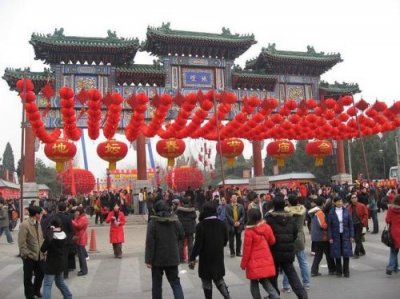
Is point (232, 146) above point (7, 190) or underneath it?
above

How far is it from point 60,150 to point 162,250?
12012 mm

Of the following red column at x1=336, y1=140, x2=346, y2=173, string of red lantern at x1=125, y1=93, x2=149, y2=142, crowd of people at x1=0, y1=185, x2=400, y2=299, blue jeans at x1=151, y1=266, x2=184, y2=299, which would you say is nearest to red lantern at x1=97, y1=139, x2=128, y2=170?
string of red lantern at x1=125, y1=93, x2=149, y2=142

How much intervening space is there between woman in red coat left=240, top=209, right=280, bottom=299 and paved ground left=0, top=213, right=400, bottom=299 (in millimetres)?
1075

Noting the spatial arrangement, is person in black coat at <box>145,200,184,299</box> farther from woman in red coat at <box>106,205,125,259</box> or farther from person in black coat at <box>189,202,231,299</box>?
woman in red coat at <box>106,205,125,259</box>

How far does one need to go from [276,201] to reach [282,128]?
12.8 m

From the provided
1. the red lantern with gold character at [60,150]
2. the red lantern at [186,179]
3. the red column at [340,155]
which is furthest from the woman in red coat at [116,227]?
the red lantern at [186,179]

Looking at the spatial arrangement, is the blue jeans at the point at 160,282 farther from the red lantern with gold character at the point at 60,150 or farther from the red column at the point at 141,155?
the red column at the point at 141,155

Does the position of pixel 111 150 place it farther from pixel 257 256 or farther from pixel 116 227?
pixel 257 256

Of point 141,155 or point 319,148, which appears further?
point 141,155

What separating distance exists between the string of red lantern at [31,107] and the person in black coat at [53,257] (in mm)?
8410

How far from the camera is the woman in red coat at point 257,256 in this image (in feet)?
17.9

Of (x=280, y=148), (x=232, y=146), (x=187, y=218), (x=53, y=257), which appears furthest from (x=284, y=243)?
(x=280, y=148)

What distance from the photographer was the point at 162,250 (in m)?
5.66

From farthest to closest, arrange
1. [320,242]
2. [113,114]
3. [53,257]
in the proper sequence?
[113,114] → [320,242] → [53,257]
